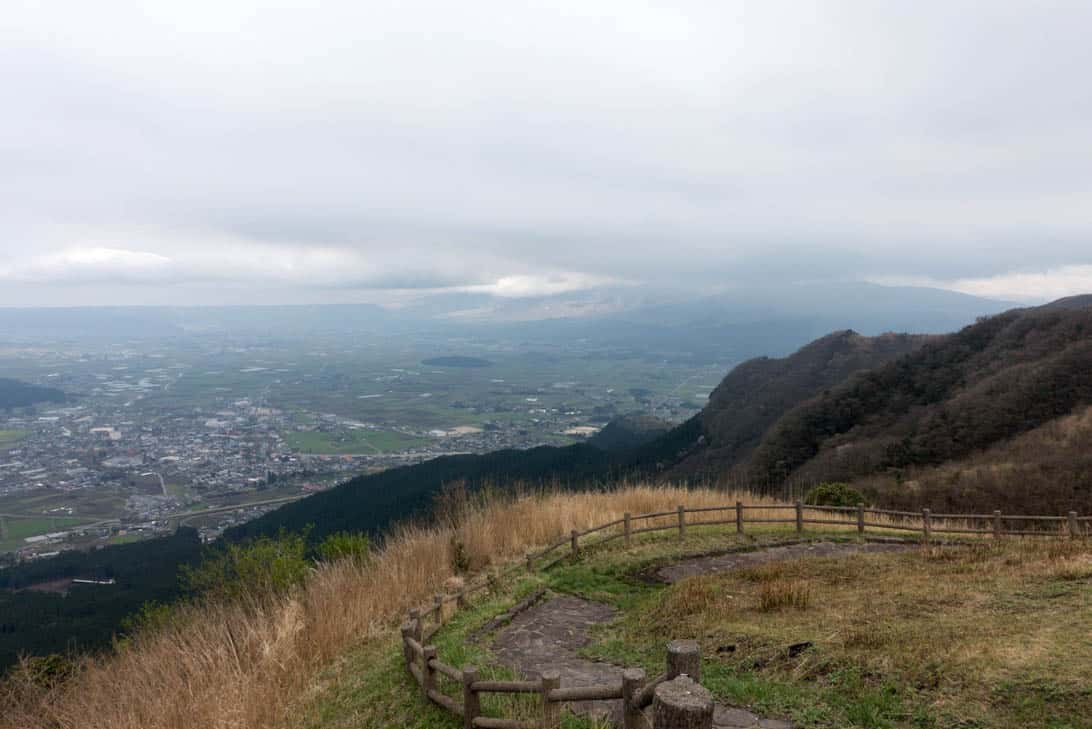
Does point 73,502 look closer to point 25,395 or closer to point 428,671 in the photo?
point 428,671

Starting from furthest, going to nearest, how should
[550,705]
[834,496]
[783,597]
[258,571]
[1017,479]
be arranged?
[1017,479] < [834,496] < [258,571] < [783,597] < [550,705]

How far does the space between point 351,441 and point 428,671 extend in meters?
67.3

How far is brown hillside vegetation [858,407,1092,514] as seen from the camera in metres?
22.5

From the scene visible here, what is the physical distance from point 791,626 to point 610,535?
6556 millimetres

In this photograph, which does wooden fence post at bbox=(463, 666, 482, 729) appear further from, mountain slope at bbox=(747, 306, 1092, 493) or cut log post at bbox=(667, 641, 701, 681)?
mountain slope at bbox=(747, 306, 1092, 493)

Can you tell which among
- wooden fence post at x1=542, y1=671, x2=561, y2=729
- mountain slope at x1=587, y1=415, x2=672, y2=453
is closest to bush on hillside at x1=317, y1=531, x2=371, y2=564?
wooden fence post at x1=542, y1=671, x2=561, y2=729

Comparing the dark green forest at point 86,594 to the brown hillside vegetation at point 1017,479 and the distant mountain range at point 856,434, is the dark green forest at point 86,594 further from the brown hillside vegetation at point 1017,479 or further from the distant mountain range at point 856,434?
the brown hillside vegetation at point 1017,479


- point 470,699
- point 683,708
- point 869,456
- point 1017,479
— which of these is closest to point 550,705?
point 470,699

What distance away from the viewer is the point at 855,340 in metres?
78.2

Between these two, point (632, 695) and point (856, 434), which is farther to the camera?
point (856, 434)

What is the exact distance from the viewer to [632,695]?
387 centimetres

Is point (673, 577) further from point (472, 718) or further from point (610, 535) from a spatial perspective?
point (472, 718)

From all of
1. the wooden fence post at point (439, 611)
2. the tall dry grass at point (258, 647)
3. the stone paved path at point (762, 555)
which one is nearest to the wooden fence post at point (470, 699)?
the tall dry grass at point (258, 647)

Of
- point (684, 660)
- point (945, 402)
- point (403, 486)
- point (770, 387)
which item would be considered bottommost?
point (403, 486)
